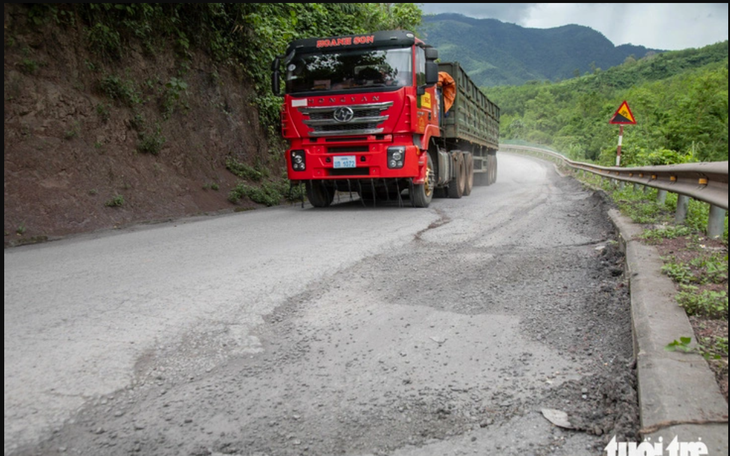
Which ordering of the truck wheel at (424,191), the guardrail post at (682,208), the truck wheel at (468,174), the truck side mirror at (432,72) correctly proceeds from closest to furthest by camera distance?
1. the guardrail post at (682,208)
2. the truck side mirror at (432,72)
3. the truck wheel at (424,191)
4. the truck wheel at (468,174)

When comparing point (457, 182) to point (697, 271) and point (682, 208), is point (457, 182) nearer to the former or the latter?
point (682, 208)

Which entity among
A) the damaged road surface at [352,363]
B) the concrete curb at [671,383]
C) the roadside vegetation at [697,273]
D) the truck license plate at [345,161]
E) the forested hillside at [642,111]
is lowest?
the damaged road surface at [352,363]

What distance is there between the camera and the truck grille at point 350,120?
930 centimetres

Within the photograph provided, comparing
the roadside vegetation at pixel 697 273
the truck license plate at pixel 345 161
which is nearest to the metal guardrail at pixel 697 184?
the roadside vegetation at pixel 697 273

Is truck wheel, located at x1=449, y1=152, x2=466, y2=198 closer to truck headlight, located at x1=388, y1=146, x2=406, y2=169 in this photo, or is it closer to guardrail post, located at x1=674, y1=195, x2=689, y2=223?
truck headlight, located at x1=388, y1=146, x2=406, y2=169

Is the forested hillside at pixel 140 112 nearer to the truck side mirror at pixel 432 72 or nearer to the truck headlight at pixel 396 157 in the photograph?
the truck headlight at pixel 396 157

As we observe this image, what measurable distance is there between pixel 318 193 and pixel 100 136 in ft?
13.5

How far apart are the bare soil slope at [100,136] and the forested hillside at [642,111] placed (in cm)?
844

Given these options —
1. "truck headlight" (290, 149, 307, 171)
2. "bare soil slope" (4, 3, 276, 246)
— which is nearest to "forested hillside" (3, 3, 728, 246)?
"bare soil slope" (4, 3, 276, 246)

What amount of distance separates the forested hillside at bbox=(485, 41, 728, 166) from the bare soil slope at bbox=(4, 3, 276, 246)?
27.7ft

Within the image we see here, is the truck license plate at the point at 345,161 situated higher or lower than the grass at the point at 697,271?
higher

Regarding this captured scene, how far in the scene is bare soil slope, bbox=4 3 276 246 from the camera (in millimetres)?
8312

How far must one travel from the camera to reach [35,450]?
6.61ft

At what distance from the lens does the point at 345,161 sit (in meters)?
9.61
